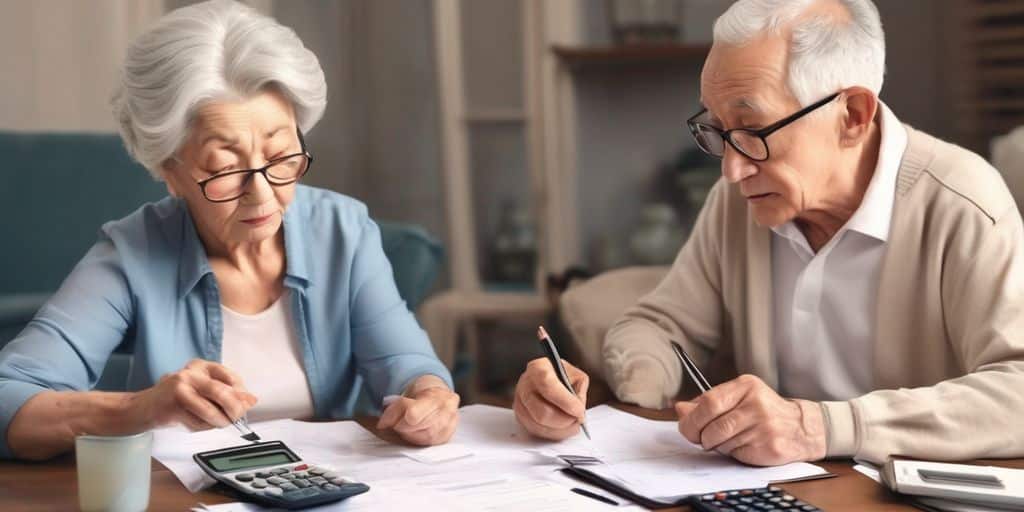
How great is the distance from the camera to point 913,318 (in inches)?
64.2

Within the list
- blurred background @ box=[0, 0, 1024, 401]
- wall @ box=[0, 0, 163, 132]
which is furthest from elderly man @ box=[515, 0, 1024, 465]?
wall @ box=[0, 0, 163, 132]

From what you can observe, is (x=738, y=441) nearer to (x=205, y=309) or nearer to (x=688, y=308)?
(x=688, y=308)

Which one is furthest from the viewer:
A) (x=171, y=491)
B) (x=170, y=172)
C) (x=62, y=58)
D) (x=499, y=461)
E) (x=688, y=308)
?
(x=62, y=58)

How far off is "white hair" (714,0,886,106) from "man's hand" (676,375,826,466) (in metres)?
0.43

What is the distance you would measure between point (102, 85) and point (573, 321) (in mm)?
1724

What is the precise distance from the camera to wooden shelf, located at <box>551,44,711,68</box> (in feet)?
12.7

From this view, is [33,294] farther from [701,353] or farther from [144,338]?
[701,353]

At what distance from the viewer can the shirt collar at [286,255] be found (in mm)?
1707

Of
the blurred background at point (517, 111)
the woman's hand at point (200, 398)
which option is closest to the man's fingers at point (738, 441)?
the woman's hand at point (200, 398)

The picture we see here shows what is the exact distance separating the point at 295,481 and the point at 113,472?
183 millimetres

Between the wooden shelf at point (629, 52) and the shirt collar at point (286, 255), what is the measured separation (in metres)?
2.23

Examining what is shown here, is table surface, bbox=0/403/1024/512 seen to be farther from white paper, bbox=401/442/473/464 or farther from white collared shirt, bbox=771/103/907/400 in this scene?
white collared shirt, bbox=771/103/907/400

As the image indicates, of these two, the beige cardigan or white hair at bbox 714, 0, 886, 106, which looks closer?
the beige cardigan

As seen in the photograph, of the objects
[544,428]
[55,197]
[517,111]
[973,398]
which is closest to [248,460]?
[544,428]
